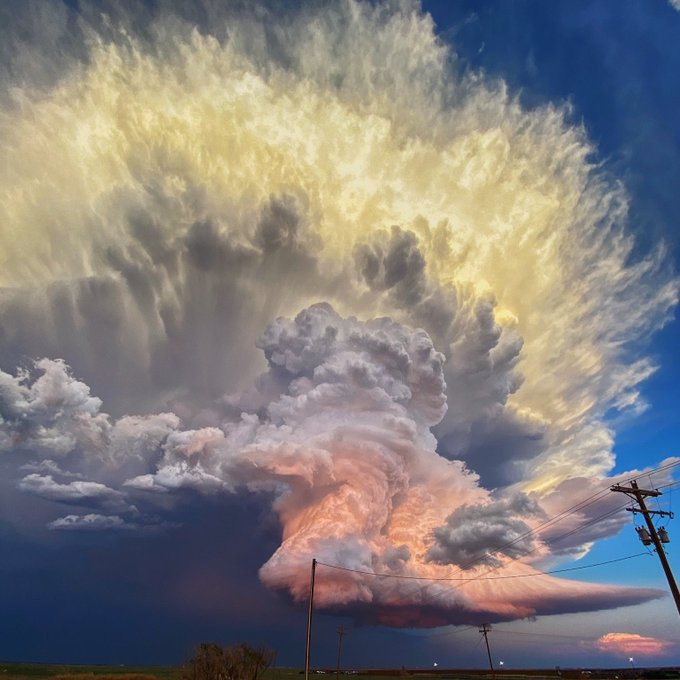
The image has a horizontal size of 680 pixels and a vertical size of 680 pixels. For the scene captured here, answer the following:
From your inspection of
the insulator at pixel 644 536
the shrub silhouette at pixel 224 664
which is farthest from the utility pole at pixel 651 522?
the shrub silhouette at pixel 224 664

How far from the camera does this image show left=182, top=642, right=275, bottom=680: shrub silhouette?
40.2 meters

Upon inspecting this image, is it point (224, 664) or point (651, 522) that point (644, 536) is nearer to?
→ point (651, 522)

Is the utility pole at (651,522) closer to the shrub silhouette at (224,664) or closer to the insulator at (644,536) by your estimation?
the insulator at (644,536)

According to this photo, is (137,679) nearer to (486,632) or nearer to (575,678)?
(486,632)

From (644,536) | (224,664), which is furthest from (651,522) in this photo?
(224,664)

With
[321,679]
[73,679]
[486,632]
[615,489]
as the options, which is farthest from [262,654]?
[321,679]

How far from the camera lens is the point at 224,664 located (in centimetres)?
4097

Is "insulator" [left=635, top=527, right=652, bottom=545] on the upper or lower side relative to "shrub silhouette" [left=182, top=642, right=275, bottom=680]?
upper

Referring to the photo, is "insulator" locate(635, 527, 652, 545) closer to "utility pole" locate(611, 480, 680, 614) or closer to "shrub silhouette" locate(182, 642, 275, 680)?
"utility pole" locate(611, 480, 680, 614)

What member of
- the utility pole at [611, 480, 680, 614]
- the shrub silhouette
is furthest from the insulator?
the shrub silhouette

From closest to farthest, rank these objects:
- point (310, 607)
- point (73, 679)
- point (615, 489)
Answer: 1. point (615, 489)
2. point (310, 607)
3. point (73, 679)

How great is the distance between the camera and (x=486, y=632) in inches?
3588

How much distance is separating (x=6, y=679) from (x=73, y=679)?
15.2m

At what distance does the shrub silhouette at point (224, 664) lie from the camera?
132ft
